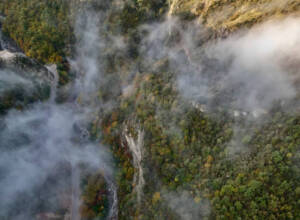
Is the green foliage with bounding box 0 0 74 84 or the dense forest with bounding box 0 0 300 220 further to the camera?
the green foliage with bounding box 0 0 74 84

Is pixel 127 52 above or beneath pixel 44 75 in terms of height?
above

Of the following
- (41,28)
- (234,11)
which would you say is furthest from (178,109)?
(41,28)

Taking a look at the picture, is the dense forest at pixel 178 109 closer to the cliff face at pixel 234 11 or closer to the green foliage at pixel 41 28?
the cliff face at pixel 234 11

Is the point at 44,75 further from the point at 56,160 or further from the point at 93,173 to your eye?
the point at 93,173

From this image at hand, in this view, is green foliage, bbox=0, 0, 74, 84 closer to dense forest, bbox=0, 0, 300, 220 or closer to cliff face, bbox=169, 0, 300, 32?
dense forest, bbox=0, 0, 300, 220

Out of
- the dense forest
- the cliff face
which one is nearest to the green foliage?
the dense forest

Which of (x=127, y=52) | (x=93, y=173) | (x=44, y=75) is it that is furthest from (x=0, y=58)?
(x=93, y=173)

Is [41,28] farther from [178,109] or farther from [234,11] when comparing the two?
[234,11]

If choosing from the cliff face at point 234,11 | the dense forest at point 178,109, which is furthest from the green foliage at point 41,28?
the cliff face at point 234,11
